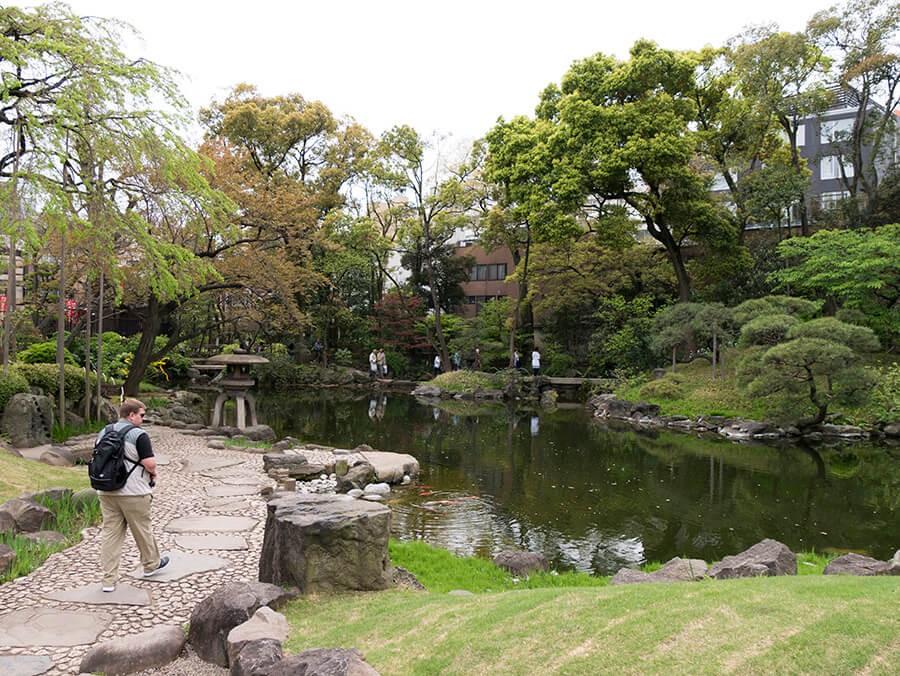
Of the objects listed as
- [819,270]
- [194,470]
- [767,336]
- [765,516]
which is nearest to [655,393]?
[767,336]

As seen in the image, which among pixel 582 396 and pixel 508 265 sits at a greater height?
pixel 508 265

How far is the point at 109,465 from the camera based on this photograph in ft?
14.2

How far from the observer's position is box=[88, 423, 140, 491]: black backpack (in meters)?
4.31

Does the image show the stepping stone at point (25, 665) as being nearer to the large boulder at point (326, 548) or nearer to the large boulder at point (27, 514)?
the large boulder at point (326, 548)

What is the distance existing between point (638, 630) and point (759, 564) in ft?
8.69

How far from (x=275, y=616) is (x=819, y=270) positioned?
65.2 ft

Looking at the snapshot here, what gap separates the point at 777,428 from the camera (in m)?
14.6

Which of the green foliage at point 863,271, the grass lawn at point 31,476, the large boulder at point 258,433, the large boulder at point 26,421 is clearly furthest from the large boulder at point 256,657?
the green foliage at point 863,271

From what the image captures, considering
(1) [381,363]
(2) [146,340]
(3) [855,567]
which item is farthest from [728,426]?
(1) [381,363]

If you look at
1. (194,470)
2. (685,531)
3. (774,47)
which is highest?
(774,47)

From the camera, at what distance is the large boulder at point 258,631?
3201 millimetres

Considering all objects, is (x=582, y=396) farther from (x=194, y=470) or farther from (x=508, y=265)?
(x=194, y=470)

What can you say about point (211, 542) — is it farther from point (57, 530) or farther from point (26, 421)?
point (26, 421)

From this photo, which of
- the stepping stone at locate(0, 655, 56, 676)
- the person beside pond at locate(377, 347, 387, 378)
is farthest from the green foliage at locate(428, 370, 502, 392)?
the stepping stone at locate(0, 655, 56, 676)
